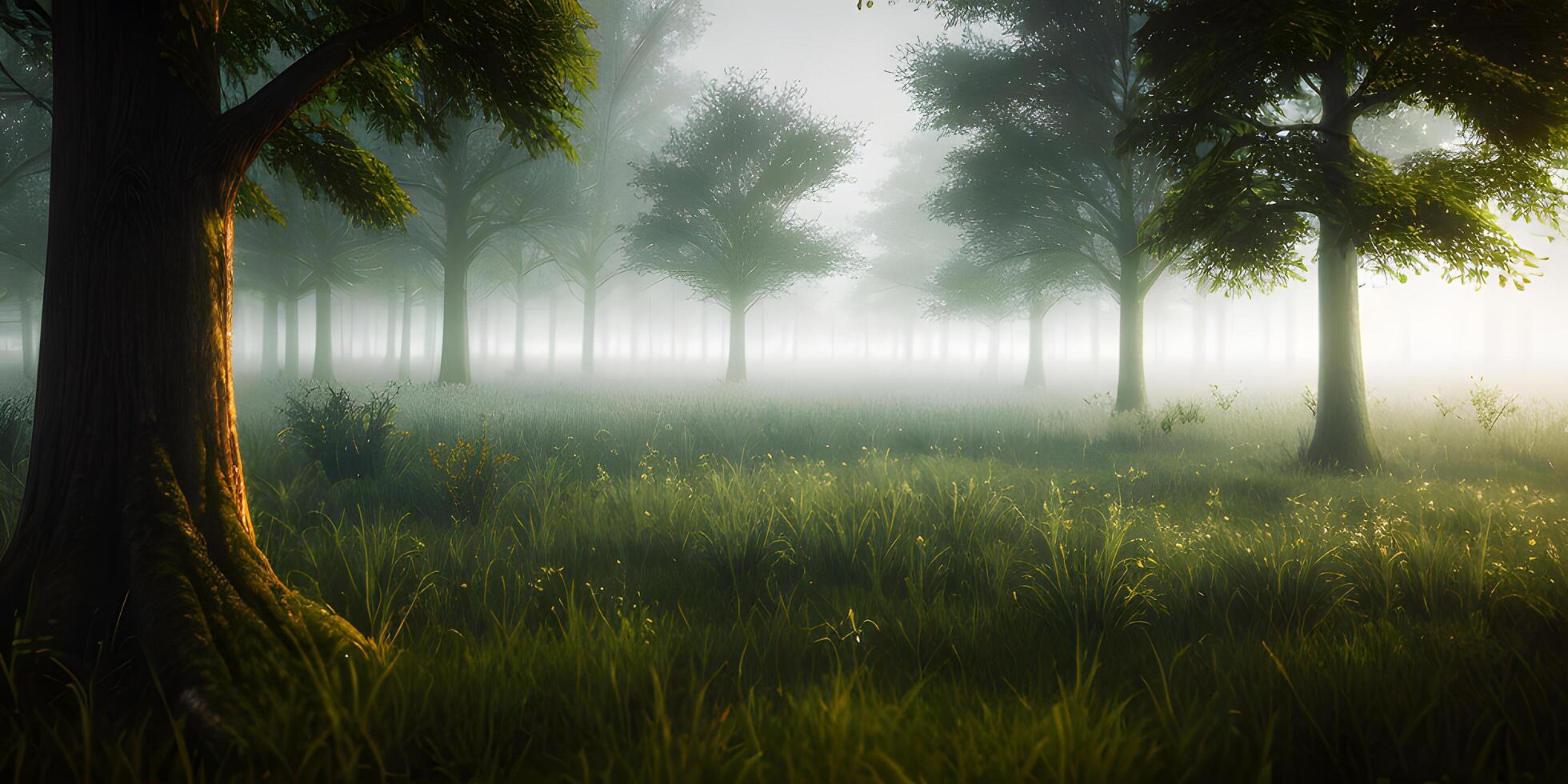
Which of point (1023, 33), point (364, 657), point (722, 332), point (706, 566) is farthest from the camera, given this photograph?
point (722, 332)

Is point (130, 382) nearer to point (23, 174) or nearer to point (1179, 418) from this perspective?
point (1179, 418)

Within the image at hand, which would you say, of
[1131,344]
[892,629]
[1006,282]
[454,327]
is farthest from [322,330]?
[1131,344]

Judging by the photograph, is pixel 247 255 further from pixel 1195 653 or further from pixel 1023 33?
pixel 1195 653

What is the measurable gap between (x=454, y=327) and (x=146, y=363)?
50.3 ft

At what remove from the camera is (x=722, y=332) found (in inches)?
2346

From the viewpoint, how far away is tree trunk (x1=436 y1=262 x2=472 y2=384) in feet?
54.0

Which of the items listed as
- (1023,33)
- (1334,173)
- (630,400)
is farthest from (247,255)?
(1334,173)

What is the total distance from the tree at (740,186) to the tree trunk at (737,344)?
13.9 inches

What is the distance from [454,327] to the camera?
1655cm

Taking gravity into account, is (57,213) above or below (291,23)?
below

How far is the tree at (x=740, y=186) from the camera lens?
1812cm

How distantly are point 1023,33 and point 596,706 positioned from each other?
538 inches

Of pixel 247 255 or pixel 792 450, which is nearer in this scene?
pixel 792 450

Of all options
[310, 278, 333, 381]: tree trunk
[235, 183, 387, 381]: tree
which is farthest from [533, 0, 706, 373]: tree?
[310, 278, 333, 381]: tree trunk
